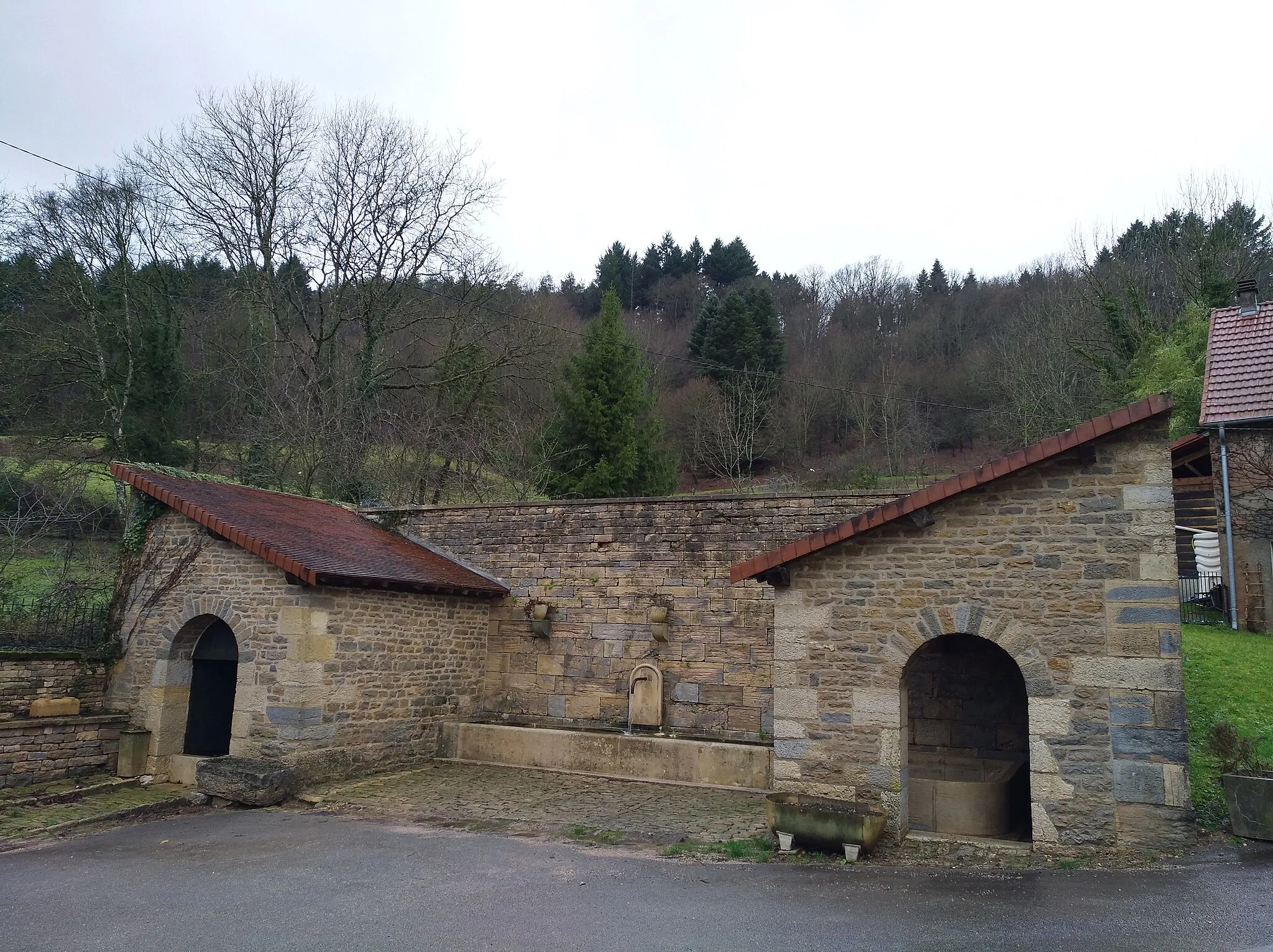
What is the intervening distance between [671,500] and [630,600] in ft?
4.76

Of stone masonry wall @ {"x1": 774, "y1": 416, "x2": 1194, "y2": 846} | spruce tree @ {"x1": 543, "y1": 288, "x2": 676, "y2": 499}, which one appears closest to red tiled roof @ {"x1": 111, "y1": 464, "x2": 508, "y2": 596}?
stone masonry wall @ {"x1": 774, "y1": 416, "x2": 1194, "y2": 846}

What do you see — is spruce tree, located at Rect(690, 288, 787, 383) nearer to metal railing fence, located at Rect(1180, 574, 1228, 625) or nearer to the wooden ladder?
metal railing fence, located at Rect(1180, 574, 1228, 625)

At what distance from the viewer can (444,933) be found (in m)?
5.27

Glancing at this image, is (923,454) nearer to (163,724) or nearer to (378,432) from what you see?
(378,432)

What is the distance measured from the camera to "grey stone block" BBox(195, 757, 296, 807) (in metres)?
9.03

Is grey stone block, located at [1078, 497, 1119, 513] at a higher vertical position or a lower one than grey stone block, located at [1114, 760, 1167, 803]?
higher

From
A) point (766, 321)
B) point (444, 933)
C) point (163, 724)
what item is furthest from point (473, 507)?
Result: point (766, 321)

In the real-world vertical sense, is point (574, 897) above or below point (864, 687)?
below

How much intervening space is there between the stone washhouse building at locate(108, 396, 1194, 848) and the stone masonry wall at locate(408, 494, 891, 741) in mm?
33

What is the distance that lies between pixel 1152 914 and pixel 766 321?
2895cm

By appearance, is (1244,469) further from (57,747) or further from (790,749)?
(57,747)

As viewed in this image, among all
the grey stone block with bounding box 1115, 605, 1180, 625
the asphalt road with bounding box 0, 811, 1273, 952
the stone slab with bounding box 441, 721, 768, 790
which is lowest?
the asphalt road with bounding box 0, 811, 1273, 952

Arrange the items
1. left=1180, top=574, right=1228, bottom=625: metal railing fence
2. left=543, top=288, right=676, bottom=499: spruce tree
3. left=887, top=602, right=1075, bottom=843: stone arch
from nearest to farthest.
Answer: left=887, top=602, right=1075, bottom=843: stone arch
left=1180, top=574, right=1228, bottom=625: metal railing fence
left=543, top=288, right=676, bottom=499: spruce tree

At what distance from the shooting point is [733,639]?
1079cm
